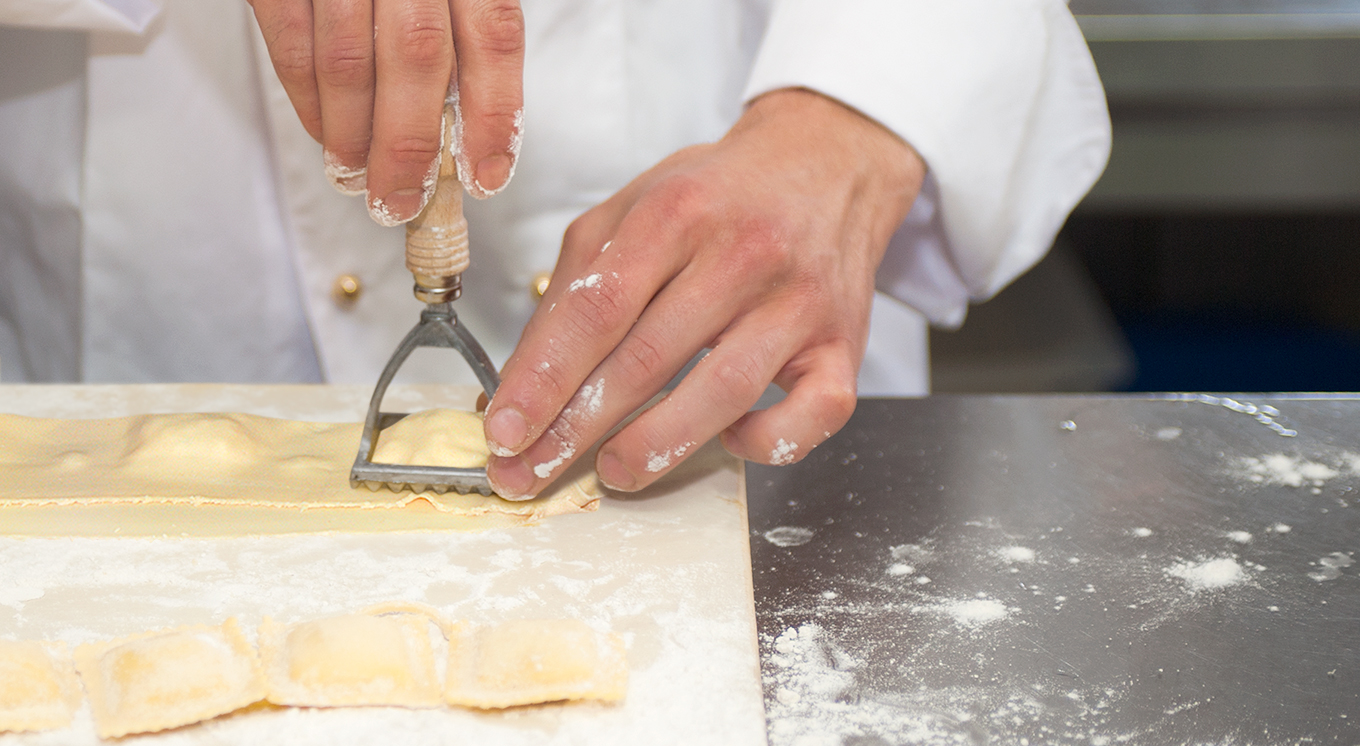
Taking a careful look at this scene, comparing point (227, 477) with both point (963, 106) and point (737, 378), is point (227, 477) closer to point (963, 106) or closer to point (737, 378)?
point (737, 378)

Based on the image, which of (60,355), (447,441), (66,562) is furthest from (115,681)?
(60,355)

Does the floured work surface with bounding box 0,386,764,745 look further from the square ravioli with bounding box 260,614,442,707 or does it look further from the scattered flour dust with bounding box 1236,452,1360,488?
the scattered flour dust with bounding box 1236,452,1360,488

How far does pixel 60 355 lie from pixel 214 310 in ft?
0.88

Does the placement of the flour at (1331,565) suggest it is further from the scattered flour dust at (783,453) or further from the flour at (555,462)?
the flour at (555,462)

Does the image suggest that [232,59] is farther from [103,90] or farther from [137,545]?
[137,545]

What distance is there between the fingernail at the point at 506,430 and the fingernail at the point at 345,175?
0.23 metres

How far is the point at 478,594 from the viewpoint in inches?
33.9

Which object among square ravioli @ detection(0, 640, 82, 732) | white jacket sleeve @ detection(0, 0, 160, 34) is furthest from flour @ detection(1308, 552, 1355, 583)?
white jacket sleeve @ detection(0, 0, 160, 34)

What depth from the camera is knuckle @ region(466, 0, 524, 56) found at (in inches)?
32.9

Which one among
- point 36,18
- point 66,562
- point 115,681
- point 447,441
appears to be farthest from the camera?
point 36,18

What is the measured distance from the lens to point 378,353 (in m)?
1.39

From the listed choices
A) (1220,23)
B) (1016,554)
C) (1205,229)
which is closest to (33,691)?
(1016,554)

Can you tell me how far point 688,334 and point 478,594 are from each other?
29 centimetres

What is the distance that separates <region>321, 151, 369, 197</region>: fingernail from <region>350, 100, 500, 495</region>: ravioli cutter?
0.06 m
